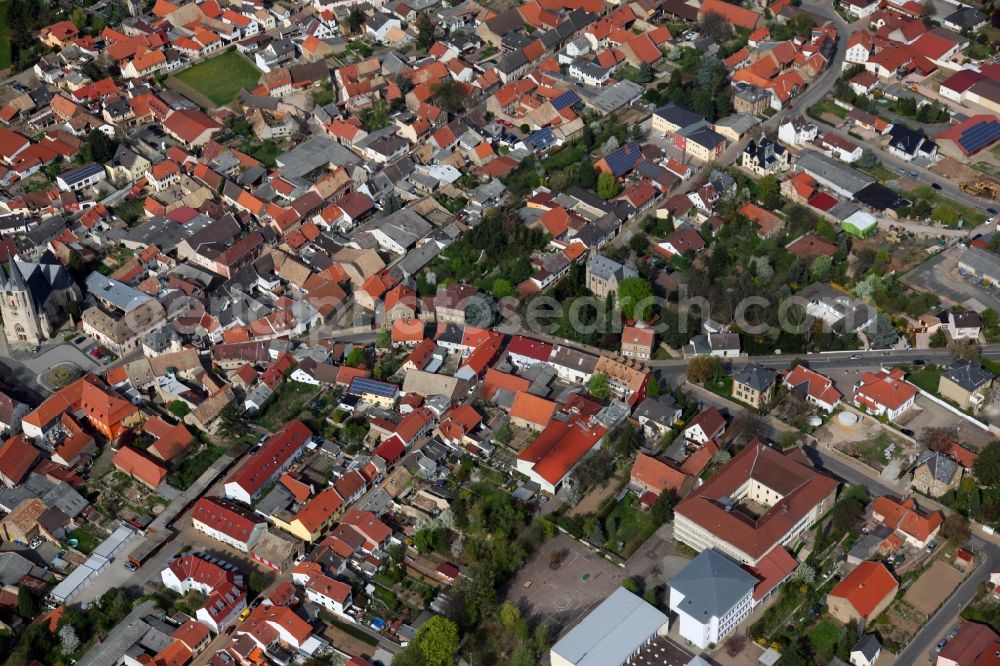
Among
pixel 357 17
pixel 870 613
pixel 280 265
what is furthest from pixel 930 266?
pixel 357 17

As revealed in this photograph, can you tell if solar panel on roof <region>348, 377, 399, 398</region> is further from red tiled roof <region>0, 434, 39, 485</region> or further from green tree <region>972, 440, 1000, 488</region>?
green tree <region>972, 440, 1000, 488</region>

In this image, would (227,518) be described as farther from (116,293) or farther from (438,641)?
(116,293)

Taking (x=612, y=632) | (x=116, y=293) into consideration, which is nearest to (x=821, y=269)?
(x=612, y=632)

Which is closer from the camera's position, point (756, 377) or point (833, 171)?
point (756, 377)

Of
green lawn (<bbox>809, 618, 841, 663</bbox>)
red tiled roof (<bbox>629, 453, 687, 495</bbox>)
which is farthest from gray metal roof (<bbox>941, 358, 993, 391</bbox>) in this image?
green lawn (<bbox>809, 618, 841, 663</bbox>)

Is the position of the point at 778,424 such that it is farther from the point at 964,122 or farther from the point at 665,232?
the point at 964,122

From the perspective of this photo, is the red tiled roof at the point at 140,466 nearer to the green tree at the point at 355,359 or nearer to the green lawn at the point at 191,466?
the green lawn at the point at 191,466
